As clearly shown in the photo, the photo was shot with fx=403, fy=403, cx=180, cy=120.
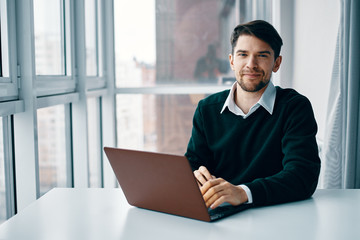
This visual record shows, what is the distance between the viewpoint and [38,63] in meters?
2.04

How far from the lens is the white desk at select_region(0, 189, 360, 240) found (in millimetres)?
1013

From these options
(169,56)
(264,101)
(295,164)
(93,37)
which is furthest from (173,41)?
(295,164)

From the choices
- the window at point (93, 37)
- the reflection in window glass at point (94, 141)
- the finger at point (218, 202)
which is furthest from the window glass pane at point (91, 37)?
the finger at point (218, 202)

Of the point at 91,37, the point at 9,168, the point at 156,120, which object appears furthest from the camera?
the point at 156,120

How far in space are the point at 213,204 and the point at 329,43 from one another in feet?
4.78

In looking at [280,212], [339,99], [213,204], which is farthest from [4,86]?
[339,99]

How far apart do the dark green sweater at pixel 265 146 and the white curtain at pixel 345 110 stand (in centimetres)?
41

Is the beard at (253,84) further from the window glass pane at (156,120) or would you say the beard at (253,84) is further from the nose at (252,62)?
the window glass pane at (156,120)

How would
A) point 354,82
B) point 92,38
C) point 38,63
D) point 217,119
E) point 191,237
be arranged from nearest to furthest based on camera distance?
1. point 191,237
2. point 217,119
3. point 354,82
4. point 38,63
5. point 92,38

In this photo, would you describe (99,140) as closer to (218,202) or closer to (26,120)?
(26,120)

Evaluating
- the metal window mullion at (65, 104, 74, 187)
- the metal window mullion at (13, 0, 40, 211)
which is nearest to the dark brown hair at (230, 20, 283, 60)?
the metal window mullion at (13, 0, 40, 211)

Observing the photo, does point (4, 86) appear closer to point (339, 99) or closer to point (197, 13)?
point (339, 99)

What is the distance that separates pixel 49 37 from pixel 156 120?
4.50 ft

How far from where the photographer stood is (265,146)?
153 cm
